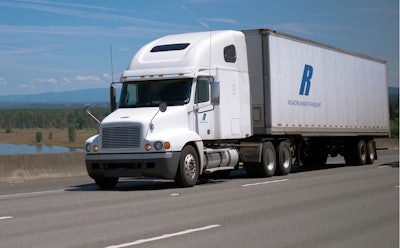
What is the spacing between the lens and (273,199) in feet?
43.7

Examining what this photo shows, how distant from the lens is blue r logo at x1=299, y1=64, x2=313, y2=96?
22188 millimetres

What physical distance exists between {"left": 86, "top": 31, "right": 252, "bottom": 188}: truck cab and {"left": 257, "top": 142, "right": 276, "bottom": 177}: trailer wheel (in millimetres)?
828

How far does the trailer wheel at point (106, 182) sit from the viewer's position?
54.8ft

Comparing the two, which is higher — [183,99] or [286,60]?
[286,60]

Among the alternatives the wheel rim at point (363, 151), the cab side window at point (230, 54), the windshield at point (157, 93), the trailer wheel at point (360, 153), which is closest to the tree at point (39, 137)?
the trailer wheel at point (360, 153)

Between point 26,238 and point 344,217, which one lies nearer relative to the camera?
point 26,238

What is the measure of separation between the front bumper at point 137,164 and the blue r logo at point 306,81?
297 inches

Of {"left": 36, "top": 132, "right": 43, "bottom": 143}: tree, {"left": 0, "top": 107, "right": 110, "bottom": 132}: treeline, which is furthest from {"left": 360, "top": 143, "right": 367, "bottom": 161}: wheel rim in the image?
{"left": 0, "top": 107, "right": 110, "bottom": 132}: treeline

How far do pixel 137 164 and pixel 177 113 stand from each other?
1.61 meters

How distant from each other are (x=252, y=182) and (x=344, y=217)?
7.34 meters

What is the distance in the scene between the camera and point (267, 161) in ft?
65.4

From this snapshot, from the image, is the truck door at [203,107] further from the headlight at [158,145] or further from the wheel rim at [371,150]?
the wheel rim at [371,150]

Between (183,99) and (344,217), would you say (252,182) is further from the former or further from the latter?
(344,217)

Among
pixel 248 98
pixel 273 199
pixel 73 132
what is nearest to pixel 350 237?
pixel 273 199
